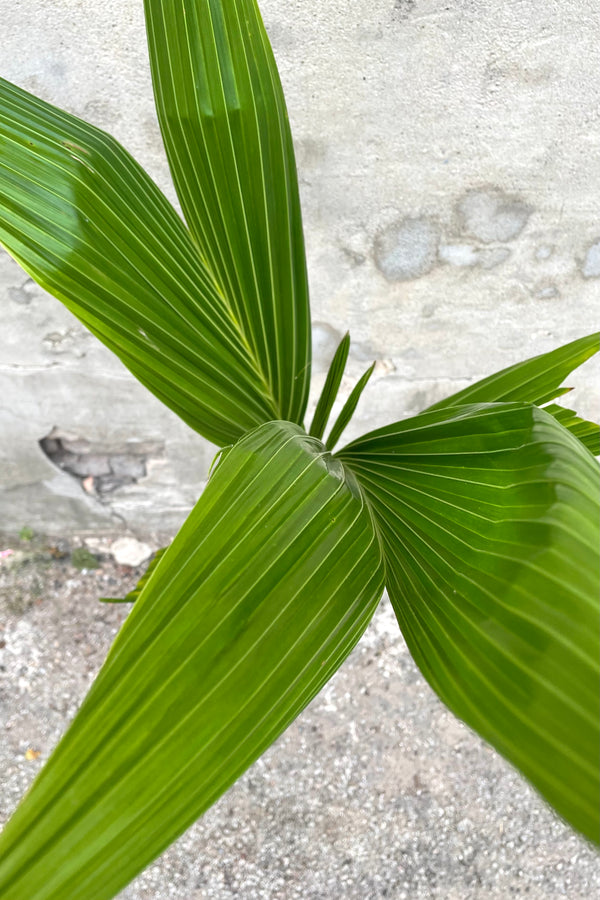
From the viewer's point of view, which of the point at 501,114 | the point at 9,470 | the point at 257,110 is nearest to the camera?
the point at 257,110

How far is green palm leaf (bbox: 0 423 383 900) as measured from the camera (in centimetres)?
29

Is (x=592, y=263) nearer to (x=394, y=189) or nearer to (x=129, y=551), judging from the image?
(x=394, y=189)

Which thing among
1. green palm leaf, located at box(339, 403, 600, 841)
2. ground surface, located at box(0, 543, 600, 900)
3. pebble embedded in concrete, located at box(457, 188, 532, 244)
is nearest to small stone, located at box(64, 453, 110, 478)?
ground surface, located at box(0, 543, 600, 900)

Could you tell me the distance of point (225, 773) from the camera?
32cm

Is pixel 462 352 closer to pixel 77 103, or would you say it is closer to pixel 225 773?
pixel 77 103

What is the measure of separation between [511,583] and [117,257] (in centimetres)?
43

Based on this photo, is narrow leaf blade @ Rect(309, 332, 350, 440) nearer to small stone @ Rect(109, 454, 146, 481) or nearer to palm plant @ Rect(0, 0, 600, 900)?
palm plant @ Rect(0, 0, 600, 900)

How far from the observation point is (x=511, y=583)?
1.01 feet

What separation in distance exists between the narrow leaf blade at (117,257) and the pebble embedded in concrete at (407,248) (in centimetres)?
64

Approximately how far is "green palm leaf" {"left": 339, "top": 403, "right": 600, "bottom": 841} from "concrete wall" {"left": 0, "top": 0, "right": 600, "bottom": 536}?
0.77 metres

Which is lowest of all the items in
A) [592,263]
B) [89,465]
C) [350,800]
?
[350,800]

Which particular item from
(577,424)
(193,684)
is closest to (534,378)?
(577,424)

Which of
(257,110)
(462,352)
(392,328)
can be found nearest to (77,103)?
(257,110)

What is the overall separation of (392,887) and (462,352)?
111 centimetres
